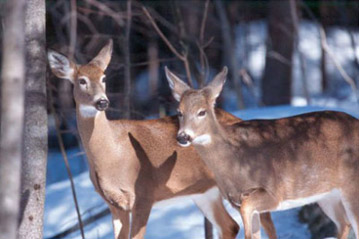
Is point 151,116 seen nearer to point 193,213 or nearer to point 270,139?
point 193,213

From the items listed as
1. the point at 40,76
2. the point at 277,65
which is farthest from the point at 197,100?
the point at 277,65

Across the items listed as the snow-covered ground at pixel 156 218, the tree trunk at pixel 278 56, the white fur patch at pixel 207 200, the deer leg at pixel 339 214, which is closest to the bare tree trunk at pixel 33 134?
the white fur patch at pixel 207 200

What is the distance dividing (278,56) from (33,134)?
9.29 meters

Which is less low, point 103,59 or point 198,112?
point 103,59

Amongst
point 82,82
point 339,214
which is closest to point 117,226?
point 82,82

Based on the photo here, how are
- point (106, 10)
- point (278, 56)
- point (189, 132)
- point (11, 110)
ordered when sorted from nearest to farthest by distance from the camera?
point (11, 110)
point (189, 132)
point (106, 10)
point (278, 56)

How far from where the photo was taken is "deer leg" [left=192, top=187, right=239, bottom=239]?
290 inches

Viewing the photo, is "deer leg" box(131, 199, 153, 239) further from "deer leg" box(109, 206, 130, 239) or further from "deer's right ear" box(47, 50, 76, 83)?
"deer's right ear" box(47, 50, 76, 83)

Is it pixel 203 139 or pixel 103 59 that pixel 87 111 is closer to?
pixel 103 59

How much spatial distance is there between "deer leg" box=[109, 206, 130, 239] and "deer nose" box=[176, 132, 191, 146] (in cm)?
Result: 119

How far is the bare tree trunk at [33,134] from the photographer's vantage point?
19.5ft

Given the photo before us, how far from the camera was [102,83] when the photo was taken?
22.2 ft

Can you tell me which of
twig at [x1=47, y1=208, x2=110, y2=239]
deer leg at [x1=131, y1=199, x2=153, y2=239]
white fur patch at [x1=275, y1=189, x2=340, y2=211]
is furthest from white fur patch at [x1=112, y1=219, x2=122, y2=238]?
twig at [x1=47, y1=208, x2=110, y2=239]

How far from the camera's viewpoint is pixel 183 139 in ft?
19.9
